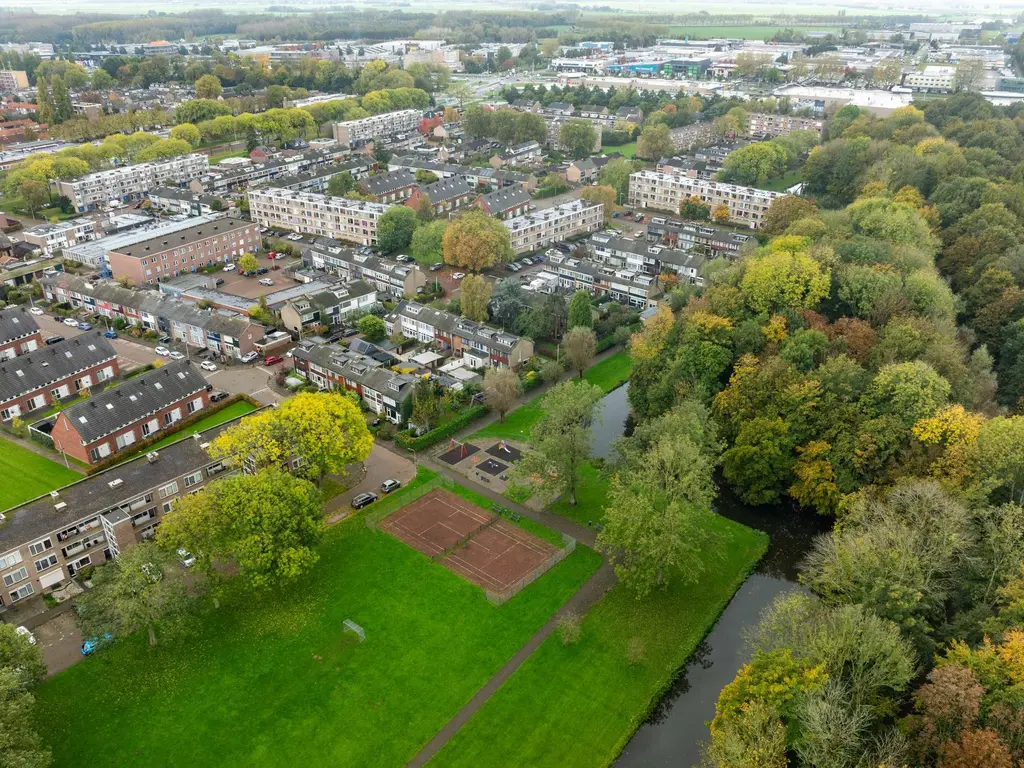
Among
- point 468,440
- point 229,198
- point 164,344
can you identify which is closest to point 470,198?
point 229,198

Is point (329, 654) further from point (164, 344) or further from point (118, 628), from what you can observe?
point (164, 344)

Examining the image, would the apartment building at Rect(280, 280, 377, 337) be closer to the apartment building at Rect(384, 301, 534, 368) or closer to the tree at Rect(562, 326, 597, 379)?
the apartment building at Rect(384, 301, 534, 368)

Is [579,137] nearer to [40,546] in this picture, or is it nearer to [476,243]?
[476,243]

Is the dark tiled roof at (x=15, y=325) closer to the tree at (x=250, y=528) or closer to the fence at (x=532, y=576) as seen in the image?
the tree at (x=250, y=528)

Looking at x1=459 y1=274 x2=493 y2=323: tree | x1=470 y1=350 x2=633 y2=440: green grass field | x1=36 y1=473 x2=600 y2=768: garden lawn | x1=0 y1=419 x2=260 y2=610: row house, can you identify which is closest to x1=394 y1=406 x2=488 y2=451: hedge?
x1=470 y1=350 x2=633 y2=440: green grass field

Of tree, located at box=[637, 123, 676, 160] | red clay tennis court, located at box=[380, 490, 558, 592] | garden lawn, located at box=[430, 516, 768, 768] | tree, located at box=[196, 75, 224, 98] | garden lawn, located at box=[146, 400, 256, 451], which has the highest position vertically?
tree, located at box=[196, 75, 224, 98]

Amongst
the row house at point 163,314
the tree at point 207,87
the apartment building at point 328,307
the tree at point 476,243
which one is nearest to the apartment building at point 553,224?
the tree at point 476,243
